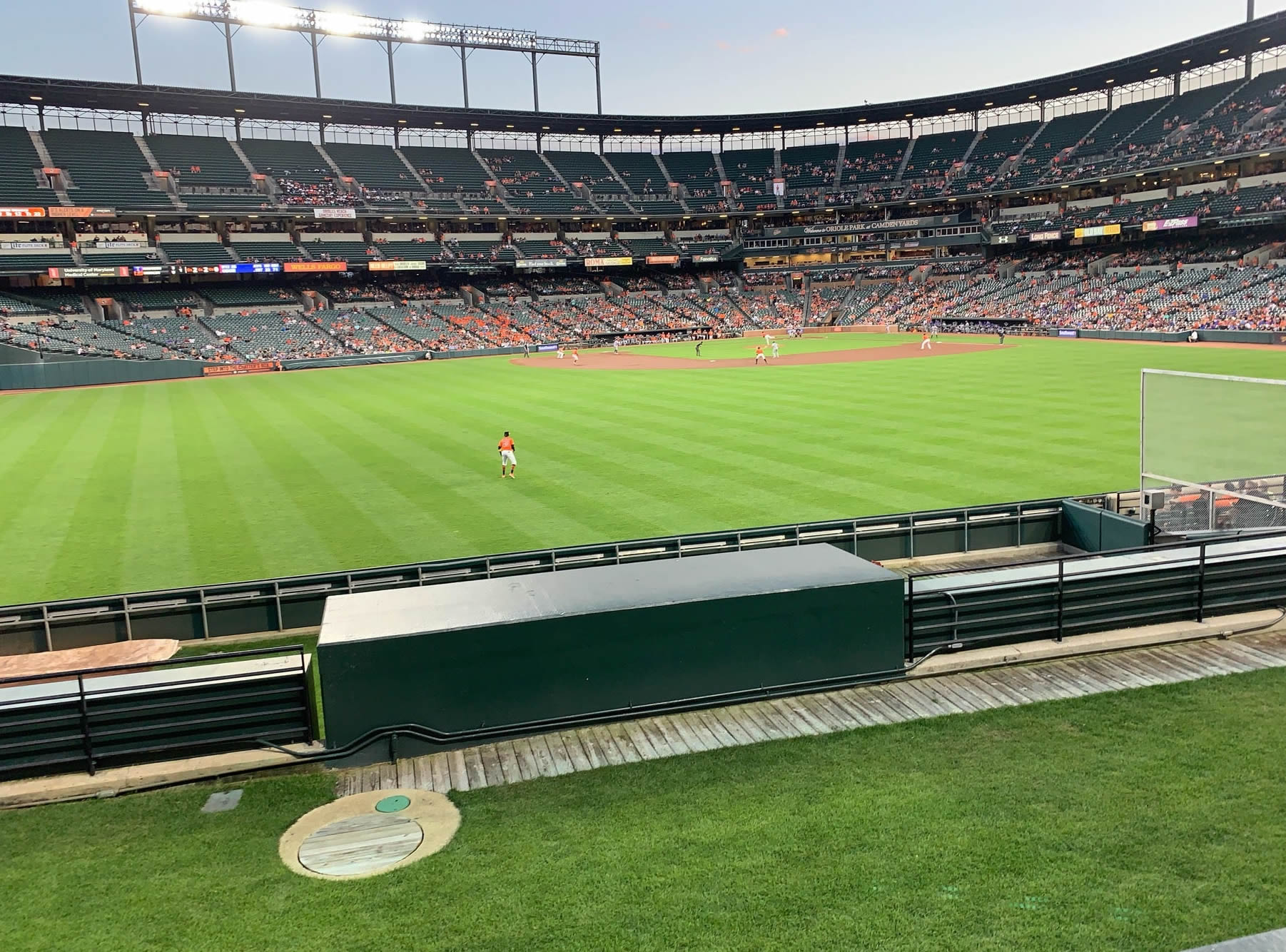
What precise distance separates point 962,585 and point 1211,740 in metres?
2.88

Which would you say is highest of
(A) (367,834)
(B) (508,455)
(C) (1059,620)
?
(B) (508,455)

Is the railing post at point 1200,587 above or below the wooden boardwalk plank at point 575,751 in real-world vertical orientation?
above

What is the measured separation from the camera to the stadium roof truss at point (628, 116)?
70.4 metres

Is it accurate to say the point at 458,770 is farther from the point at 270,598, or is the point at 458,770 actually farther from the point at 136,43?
→ the point at 136,43

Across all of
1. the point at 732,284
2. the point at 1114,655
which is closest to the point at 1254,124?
the point at 732,284

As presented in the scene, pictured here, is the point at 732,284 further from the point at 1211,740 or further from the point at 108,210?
the point at 1211,740

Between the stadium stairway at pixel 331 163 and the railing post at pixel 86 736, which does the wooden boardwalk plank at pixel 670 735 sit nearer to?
the railing post at pixel 86 736

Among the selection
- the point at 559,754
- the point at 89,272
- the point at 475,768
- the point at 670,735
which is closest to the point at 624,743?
the point at 670,735

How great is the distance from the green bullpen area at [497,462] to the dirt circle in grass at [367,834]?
10040 mm

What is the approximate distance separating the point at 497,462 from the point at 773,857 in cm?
2109

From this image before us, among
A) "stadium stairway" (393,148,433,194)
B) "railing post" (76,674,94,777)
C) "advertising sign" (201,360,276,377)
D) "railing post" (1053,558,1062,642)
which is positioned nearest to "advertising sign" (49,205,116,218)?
"advertising sign" (201,360,276,377)

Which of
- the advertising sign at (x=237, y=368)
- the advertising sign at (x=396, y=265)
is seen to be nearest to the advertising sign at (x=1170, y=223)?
the advertising sign at (x=396, y=265)

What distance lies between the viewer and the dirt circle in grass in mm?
6716

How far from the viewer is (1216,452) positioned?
14109 millimetres
